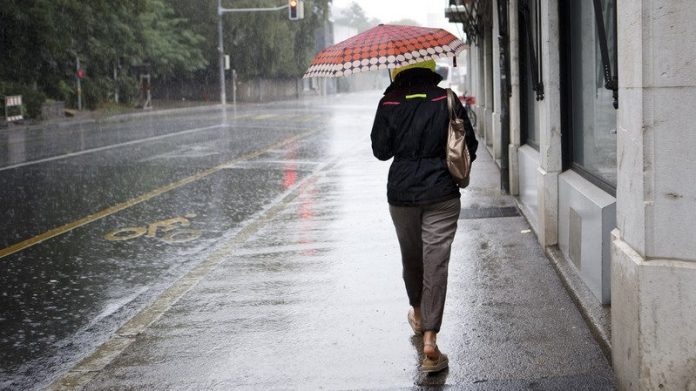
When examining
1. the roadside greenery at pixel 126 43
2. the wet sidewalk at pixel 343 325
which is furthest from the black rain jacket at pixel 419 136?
the roadside greenery at pixel 126 43

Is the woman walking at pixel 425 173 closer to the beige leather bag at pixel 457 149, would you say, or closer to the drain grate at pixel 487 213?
the beige leather bag at pixel 457 149

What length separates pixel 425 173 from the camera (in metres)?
5.02

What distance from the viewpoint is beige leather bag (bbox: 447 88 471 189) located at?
16.2ft

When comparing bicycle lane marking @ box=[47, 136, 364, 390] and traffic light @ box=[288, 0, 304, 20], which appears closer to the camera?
bicycle lane marking @ box=[47, 136, 364, 390]

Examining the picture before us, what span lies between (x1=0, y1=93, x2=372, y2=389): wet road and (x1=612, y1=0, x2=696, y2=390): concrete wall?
3.16 metres

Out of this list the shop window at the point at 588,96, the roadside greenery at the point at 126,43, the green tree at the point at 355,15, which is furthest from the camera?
the green tree at the point at 355,15

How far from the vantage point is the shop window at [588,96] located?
6342 mm

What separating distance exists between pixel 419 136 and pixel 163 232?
541cm

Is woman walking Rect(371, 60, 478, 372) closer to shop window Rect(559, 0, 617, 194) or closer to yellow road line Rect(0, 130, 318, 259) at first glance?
shop window Rect(559, 0, 617, 194)

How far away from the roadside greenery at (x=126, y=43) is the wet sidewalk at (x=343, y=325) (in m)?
28.8

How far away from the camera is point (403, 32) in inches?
203

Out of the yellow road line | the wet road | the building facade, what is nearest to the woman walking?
the building facade

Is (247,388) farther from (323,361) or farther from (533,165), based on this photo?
(533,165)

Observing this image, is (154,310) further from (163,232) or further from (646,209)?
(646,209)
